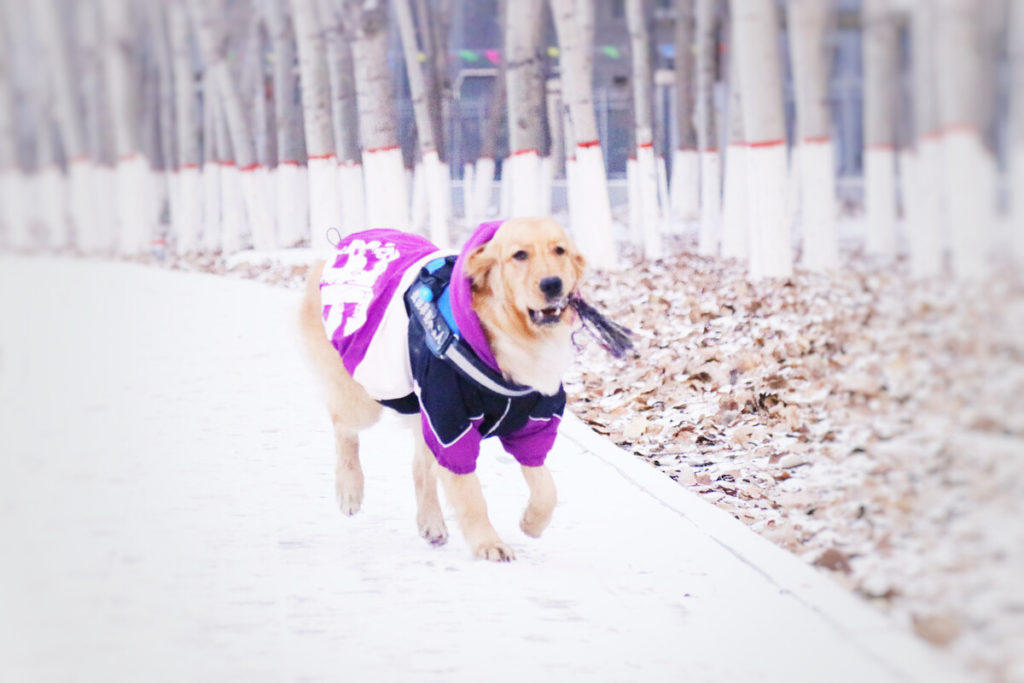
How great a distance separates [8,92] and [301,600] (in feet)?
3.95

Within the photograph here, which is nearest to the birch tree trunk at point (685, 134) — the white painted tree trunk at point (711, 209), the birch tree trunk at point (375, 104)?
the white painted tree trunk at point (711, 209)

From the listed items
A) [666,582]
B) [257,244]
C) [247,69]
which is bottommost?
[666,582]

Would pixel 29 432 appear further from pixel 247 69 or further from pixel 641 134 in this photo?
pixel 641 134

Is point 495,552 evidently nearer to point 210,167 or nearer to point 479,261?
point 479,261

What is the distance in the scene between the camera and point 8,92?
→ 1.24m

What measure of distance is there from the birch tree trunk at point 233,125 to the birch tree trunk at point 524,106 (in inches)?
36.4

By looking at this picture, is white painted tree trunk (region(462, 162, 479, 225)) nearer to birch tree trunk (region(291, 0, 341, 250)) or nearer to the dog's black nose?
birch tree trunk (region(291, 0, 341, 250))

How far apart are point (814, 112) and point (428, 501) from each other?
1534mm


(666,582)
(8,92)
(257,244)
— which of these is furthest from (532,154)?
(8,92)

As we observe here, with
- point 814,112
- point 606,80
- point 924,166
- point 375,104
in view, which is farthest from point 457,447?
point 606,80

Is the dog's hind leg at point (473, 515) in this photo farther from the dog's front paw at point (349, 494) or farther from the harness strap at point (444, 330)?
the dog's front paw at point (349, 494)

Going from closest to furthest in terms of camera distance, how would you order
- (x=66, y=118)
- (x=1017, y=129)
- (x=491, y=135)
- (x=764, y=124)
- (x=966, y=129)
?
1. (x=1017, y=129)
2. (x=966, y=129)
3. (x=66, y=118)
4. (x=764, y=124)
5. (x=491, y=135)

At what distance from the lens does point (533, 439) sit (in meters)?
2.44

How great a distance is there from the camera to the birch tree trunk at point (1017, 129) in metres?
0.94
